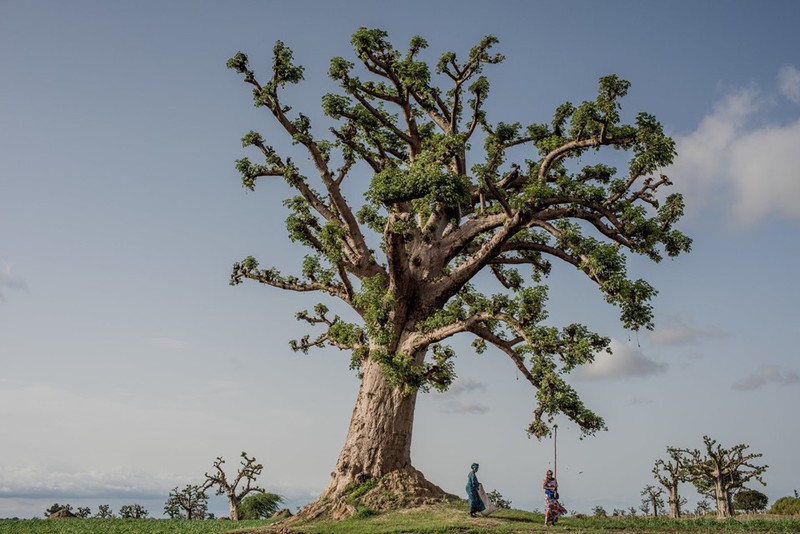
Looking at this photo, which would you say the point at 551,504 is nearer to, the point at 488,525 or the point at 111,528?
the point at 488,525

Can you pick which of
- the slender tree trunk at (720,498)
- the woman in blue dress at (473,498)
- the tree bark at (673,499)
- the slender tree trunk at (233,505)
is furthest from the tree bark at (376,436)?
the tree bark at (673,499)

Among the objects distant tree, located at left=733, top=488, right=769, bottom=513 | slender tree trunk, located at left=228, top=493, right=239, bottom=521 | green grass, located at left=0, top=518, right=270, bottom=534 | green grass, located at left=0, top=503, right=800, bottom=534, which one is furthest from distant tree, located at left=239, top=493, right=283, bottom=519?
distant tree, located at left=733, top=488, right=769, bottom=513

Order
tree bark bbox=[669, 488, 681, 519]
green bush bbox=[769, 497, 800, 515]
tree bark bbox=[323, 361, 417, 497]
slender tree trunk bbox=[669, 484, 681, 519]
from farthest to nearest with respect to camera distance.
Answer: tree bark bbox=[669, 488, 681, 519] < slender tree trunk bbox=[669, 484, 681, 519] < green bush bbox=[769, 497, 800, 515] < tree bark bbox=[323, 361, 417, 497]

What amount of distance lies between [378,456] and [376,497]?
1443 mm

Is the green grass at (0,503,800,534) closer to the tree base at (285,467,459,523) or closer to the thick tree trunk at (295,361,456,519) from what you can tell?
the tree base at (285,467,459,523)

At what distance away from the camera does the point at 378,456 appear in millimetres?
21500

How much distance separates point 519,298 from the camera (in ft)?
71.3

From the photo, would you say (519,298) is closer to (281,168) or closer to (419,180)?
(419,180)

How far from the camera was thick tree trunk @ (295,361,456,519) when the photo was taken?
20.8 metres

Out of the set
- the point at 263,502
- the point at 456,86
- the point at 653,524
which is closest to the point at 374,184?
the point at 456,86

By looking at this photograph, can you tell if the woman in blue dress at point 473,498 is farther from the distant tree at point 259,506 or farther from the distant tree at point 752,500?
the distant tree at point 752,500

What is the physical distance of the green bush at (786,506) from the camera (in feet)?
139

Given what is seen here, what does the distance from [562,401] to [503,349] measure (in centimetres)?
285

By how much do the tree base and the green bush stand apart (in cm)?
3171
